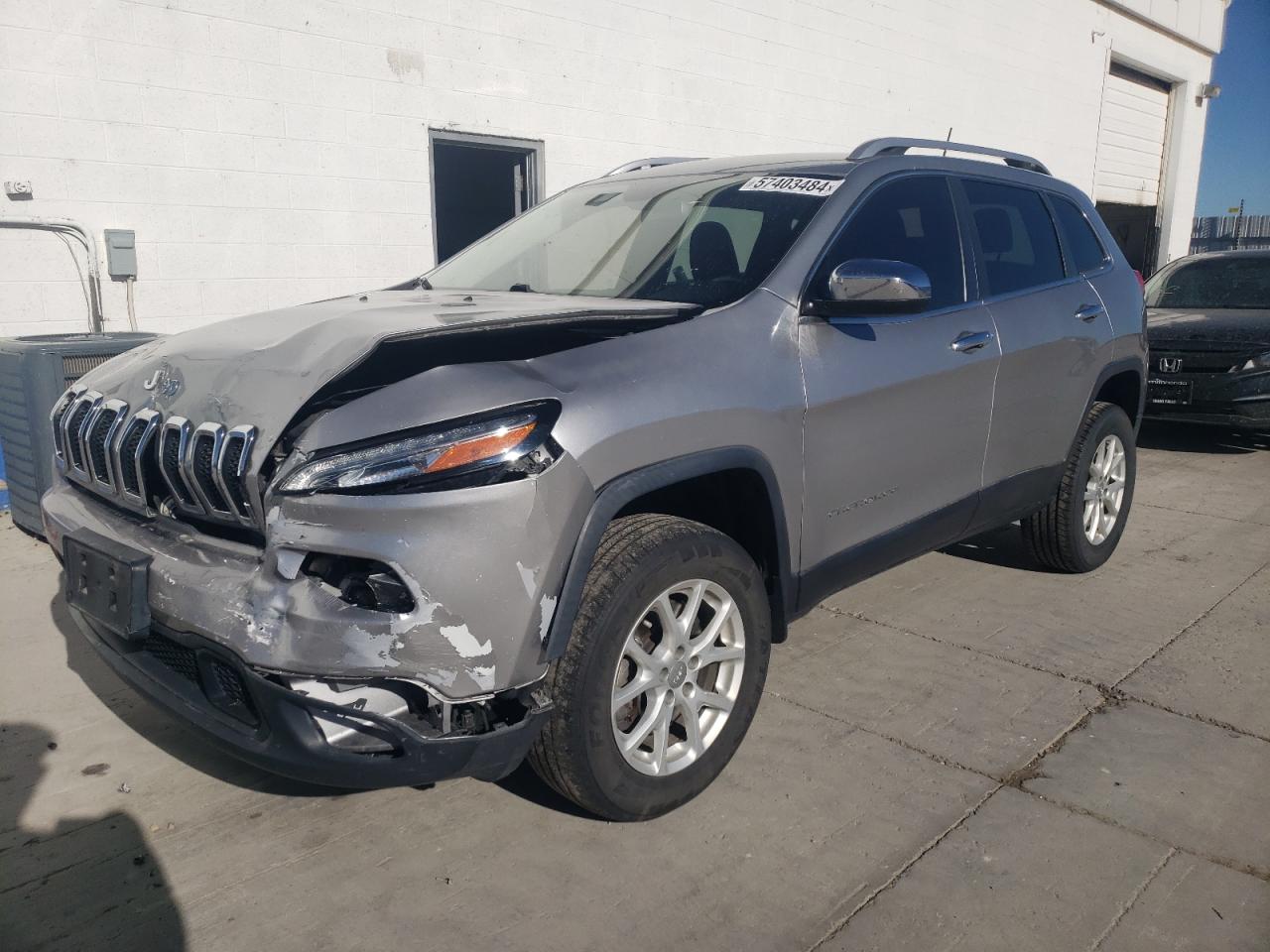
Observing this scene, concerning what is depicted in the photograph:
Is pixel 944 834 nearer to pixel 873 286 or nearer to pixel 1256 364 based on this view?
pixel 873 286

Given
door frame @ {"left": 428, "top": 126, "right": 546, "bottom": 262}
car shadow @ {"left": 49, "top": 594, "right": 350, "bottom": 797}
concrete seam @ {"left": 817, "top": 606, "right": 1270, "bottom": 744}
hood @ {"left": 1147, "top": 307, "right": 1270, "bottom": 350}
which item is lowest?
car shadow @ {"left": 49, "top": 594, "right": 350, "bottom": 797}

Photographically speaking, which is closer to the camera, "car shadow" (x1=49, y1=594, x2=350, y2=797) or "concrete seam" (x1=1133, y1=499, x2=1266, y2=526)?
"car shadow" (x1=49, y1=594, x2=350, y2=797)

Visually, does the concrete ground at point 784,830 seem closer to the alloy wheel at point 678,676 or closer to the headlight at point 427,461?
the alloy wheel at point 678,676

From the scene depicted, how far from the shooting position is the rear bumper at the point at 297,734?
7.04 ft

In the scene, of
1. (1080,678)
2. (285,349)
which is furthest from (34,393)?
(1080,678)

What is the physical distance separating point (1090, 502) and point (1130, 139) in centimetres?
1599

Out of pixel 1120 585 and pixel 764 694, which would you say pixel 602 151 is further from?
pixel 764 694

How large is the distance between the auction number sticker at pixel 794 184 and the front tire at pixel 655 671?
132 centimetres

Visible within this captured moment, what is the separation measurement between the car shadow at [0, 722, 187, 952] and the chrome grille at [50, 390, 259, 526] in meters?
0.91

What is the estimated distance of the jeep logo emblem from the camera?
2.62 meters

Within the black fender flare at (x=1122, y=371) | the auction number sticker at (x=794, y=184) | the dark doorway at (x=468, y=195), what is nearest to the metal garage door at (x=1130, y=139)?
the dark doorway at (x=468, y=195)

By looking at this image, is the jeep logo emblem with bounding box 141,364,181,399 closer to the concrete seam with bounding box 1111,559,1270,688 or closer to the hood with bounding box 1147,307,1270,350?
the concrete seam with bounding box 1111,559,1270,688

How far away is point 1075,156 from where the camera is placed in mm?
16094

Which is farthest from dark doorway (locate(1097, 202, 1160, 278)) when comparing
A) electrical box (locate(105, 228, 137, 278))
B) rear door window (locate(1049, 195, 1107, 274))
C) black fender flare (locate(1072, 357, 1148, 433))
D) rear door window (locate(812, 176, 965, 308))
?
electrical box (locate(105, 228, 137, 278))
